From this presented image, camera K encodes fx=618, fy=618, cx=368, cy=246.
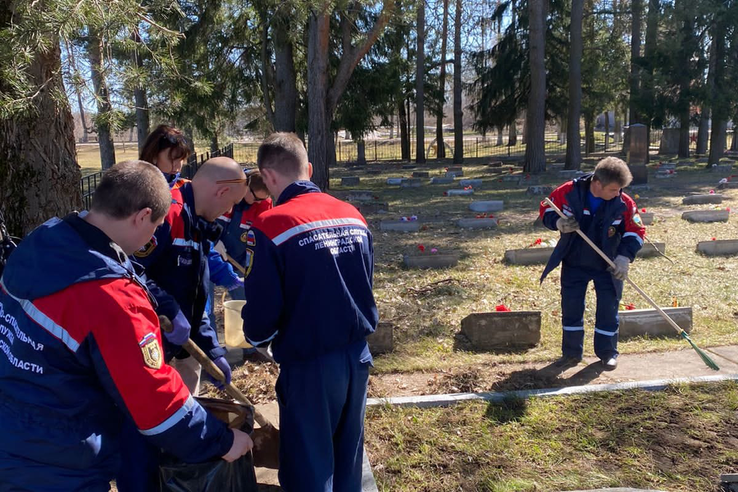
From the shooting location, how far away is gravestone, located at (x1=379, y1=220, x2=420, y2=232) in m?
10.9

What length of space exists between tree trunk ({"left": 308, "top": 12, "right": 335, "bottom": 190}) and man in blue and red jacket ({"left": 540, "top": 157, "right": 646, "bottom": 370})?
9395 millimetres

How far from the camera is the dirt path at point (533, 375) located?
4.77 m

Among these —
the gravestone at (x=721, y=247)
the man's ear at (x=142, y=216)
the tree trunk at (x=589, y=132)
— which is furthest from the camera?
the tree trunk at (x=589, y=132)

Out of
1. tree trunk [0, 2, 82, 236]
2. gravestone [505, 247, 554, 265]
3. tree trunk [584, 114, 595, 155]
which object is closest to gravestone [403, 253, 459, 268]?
gravestone [505, 247, 554, 265]

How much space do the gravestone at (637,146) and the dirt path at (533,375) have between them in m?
12.2

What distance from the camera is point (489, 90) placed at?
29906mm

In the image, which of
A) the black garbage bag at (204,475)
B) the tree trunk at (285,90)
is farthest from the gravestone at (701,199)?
the black garbage bag at (204,475)

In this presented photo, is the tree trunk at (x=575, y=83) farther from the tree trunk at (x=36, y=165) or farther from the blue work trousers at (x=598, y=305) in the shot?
the tree trunk at (x=36, y=165)

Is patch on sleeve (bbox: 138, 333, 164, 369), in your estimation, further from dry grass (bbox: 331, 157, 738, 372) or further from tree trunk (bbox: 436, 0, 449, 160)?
tree trunk (bbox: 436, 0, 449, 160)

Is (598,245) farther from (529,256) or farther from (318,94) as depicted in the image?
(318,94)

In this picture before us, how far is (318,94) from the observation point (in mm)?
14500

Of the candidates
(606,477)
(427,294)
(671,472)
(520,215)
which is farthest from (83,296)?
(520,215)

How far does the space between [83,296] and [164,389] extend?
1.27ft

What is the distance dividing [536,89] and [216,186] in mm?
19551
